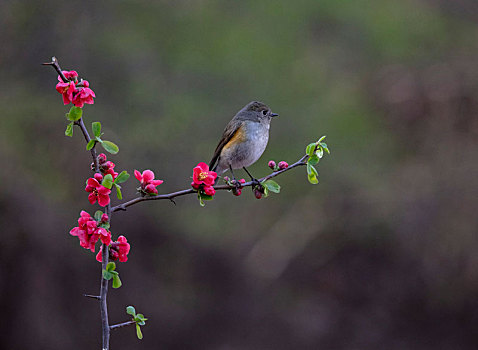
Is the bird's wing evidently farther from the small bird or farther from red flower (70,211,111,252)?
red flower (70,211,111,252)

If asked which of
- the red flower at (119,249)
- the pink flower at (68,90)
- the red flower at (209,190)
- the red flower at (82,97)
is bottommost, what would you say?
the red flower at (119,249)

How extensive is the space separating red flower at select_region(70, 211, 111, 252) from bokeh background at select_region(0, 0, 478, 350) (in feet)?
15.0

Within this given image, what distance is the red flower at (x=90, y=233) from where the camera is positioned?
1704mm

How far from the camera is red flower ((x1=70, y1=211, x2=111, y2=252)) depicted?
1.70 metres

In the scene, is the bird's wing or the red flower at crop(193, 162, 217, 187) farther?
the bird's wing

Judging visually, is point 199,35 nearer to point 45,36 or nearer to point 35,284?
point 45,36

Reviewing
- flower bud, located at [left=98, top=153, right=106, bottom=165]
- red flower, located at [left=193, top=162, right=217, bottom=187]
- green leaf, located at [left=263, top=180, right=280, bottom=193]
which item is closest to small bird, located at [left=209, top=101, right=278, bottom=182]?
green leaf, located at [left=263, top=180, right=280, bottom=193]

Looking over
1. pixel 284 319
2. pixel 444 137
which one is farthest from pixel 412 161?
pixel 284 319

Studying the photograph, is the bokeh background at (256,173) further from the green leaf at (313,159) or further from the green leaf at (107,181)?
the green leaf at (107,181)

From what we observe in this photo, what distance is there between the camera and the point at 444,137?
27.4 feet

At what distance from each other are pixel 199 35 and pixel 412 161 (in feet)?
11.9

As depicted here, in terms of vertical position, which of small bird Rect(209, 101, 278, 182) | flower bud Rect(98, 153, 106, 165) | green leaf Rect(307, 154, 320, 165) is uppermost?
small bird Rect(209, 101, 278, 182)

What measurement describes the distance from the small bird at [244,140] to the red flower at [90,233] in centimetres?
197

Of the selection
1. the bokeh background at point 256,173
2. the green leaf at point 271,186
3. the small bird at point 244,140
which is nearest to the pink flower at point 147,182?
the green leaf at point 271,186
